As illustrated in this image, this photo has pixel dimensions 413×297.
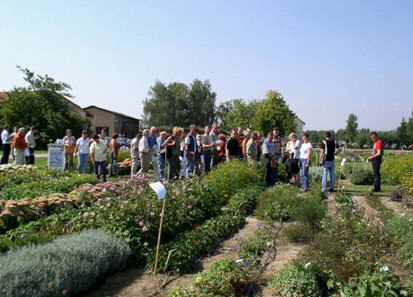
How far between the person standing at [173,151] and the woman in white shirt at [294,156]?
3779 millimetres

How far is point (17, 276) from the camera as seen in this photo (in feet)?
12.0

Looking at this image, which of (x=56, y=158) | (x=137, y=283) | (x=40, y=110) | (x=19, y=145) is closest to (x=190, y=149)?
(x=56, y=158)

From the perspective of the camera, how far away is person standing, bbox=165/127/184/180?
1280cm

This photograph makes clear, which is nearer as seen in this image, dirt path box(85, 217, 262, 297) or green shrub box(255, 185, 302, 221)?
dirt path box(85, 217, 262, 297)

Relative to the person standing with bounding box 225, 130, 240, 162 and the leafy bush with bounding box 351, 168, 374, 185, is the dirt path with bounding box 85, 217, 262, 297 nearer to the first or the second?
the person standing with bounding box 225, 130, 240, 162

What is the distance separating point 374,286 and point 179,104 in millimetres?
68141

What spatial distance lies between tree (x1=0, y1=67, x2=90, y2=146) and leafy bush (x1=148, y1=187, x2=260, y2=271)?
124 feet

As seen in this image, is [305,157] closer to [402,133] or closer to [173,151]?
[173,151]

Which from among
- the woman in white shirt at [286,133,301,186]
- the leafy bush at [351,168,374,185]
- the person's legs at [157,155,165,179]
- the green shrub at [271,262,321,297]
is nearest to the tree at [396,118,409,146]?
the leafy bush at [351,168,374,185]

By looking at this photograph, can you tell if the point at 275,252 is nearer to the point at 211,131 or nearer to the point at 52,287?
the point at 52,287

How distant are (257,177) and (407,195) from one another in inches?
151

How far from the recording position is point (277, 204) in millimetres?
8305

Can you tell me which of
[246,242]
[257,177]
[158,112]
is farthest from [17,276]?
[158,112]

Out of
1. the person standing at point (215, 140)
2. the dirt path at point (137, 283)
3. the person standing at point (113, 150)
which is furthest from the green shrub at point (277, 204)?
the person standing at point (113, 150)
